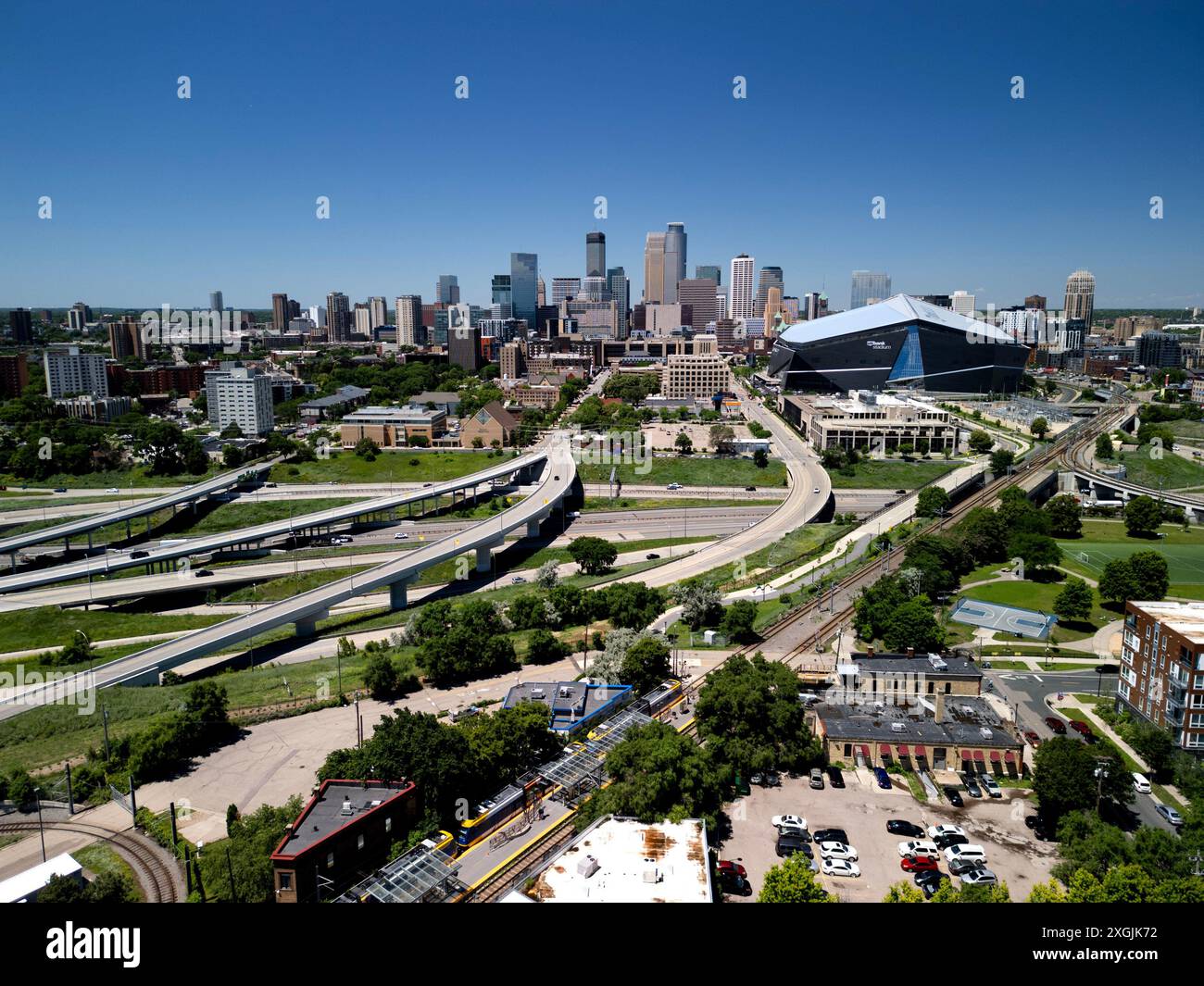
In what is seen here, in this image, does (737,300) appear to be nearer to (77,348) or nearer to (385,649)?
(77,348)

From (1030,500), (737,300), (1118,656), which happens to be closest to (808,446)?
(1030,500)

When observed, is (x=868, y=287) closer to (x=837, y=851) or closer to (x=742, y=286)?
(x=742, y=286)

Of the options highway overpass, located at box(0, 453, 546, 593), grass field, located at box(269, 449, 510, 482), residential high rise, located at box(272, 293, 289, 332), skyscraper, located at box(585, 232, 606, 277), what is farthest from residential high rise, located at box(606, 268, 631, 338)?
highway overpass, located at box(0, 453, 546, 593)

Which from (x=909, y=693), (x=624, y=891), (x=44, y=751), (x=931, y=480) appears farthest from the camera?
(x=931, y=480)

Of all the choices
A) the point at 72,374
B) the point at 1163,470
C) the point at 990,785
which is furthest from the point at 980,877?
the point at 72,374

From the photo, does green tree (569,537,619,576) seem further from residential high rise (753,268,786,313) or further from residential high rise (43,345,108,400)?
residential high rise (753,268,786,313)

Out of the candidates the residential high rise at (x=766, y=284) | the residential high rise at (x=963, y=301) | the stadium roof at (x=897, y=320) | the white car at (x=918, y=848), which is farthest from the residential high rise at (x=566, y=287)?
the white car at (x=918, y=848)
